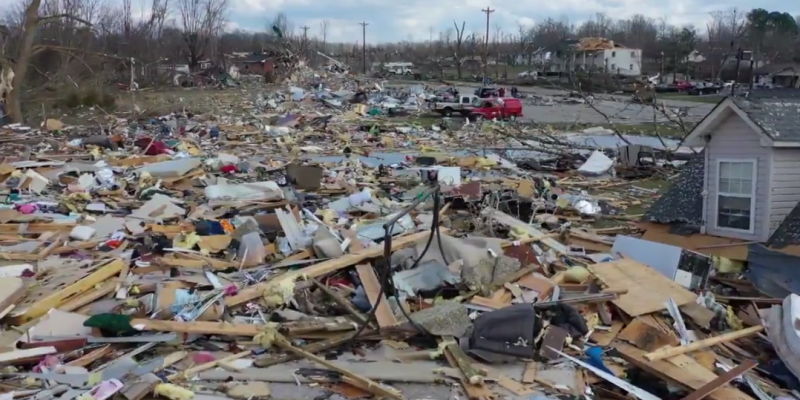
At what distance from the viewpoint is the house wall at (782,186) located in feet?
26.7

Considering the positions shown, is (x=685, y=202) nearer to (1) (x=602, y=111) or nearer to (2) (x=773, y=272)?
(2) (x=773, y=272)

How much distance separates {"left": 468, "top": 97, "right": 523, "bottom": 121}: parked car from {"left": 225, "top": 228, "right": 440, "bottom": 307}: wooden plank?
23726mm

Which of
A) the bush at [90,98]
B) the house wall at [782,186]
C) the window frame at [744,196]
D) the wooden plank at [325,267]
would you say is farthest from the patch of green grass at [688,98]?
the wooden plank at [325,267]

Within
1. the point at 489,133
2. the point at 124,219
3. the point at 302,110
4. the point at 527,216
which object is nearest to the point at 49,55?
the point at 302,110

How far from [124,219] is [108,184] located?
3297 mm

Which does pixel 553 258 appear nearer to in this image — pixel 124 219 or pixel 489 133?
pixel 124 219

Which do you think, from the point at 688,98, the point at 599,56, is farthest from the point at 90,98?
the point at 599,56

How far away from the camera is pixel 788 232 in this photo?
7.99 meters

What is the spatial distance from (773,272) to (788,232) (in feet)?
1.79

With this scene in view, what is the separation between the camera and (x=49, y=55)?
40.9m

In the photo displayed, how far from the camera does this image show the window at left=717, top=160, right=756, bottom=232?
332 inches

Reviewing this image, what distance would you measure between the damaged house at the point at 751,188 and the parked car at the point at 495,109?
22.8 metres

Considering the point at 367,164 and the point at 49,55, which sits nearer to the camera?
the point at 367,164

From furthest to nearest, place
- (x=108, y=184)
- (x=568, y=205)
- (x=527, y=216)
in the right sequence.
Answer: (x=108, y=184) < (x=568, y=205) < (x=527, y=216)
